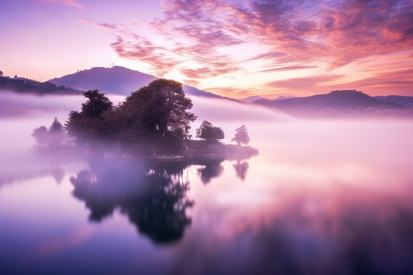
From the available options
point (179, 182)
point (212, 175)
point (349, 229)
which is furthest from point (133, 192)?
point (349, 229)

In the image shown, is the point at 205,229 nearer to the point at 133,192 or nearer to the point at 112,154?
the point at 133,192

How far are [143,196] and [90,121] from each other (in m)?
41.1

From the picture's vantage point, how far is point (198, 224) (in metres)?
28.0

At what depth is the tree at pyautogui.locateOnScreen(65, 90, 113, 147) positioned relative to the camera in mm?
67250

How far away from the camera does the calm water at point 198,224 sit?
64.6ft

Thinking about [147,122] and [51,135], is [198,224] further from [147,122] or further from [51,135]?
[51,135]

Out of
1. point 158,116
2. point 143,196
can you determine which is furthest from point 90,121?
point 143,196

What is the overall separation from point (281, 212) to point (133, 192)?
22.1 m

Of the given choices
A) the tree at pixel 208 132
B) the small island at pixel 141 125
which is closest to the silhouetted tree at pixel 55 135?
the small island at pixel 141 125

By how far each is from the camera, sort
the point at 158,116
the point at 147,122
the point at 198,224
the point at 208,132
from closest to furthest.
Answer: the point at 198,224, the point at 158,116, the point at 147,122, the point at 208,132

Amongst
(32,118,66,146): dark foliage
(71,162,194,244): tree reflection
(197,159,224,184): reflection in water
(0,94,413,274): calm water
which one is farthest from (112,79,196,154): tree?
(32,118,66,146): dark foliage

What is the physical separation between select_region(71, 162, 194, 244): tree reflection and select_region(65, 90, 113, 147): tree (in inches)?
580

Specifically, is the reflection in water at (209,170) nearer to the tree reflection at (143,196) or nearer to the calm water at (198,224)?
the calm water at (198,224)

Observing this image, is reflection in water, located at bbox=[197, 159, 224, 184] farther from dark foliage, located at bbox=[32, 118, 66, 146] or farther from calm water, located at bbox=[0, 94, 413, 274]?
dark foliage, located at bbox=[32, 118, 66, 146]
